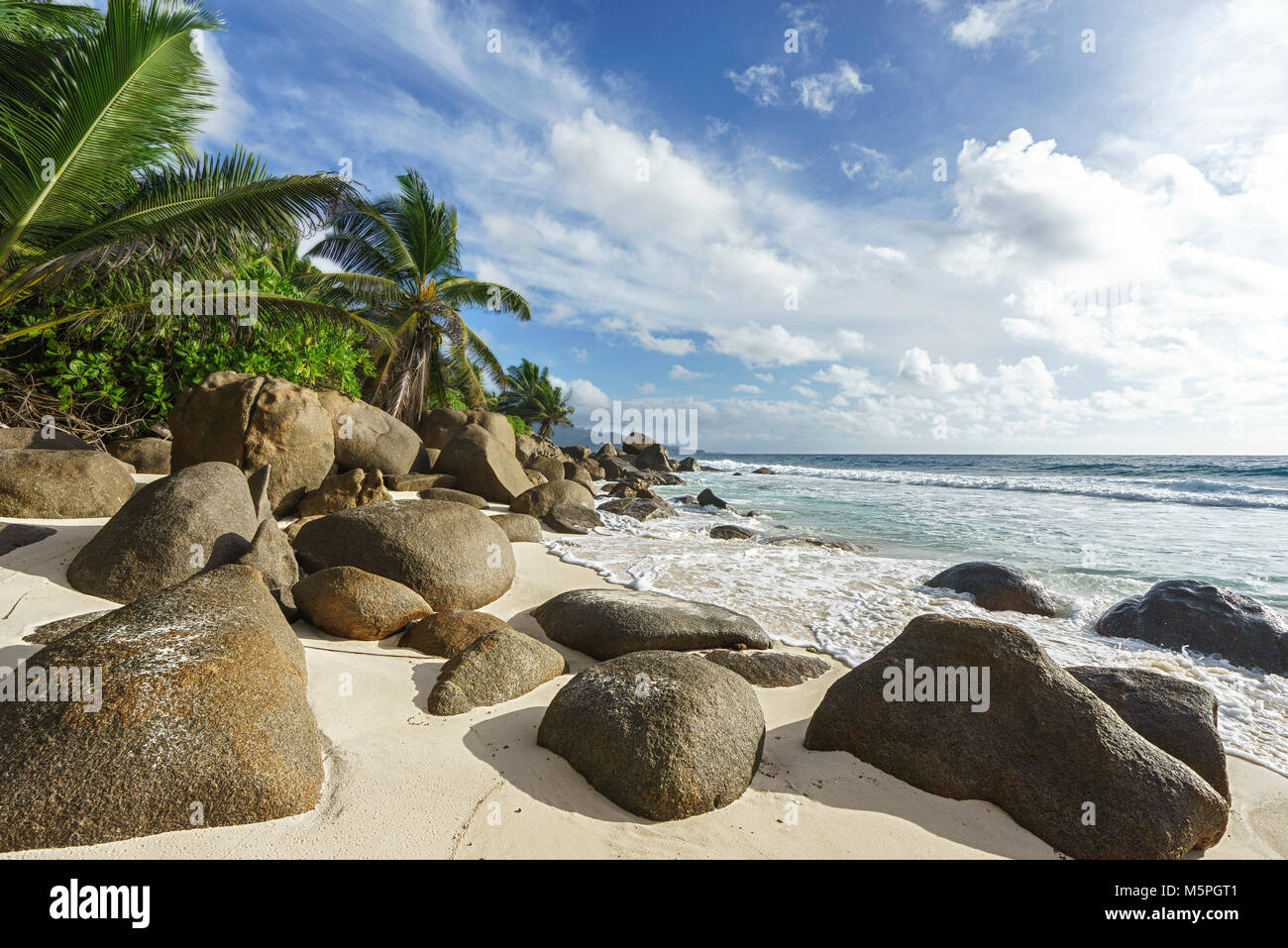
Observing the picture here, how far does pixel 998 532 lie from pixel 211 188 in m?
15.7

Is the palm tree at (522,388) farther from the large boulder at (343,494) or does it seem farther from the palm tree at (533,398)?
the large boulder at (343,494)

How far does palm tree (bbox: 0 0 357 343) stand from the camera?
652cm

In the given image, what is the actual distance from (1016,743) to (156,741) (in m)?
3.97

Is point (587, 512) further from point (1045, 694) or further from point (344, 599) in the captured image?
point (1045, 694)

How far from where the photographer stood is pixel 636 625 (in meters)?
4.75

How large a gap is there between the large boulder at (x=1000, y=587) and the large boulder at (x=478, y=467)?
7579mm

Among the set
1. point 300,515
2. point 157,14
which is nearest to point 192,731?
point 300,515

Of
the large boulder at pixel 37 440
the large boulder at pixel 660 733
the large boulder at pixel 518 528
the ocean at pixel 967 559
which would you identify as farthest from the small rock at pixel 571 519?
the large boulder at pixel 660 733

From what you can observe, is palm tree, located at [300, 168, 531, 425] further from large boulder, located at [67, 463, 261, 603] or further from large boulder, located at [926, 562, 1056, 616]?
large boulder, located at [926, 562, 1056, 616]

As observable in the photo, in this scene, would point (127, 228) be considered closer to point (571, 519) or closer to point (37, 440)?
point (37, 440)

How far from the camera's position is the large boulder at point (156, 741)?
205cm
